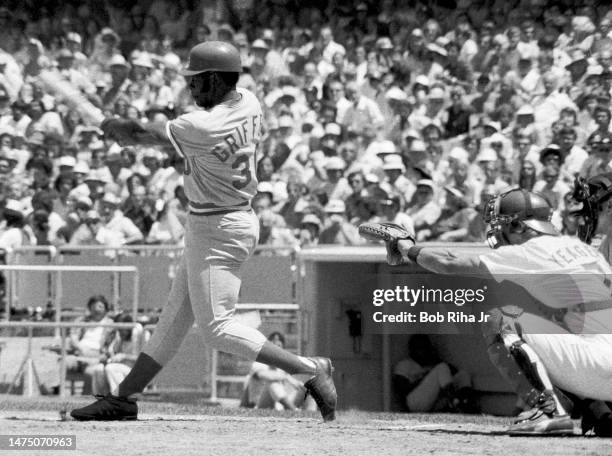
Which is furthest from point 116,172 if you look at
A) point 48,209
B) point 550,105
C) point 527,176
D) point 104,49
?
point 527,176

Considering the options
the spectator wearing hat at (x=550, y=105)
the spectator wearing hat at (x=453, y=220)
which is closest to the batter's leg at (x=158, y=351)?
the spectator wearing hat at (x=453, y=220)

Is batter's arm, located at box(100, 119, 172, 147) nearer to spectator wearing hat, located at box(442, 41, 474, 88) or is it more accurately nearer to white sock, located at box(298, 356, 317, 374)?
white sock, located at box(298, 356, 317, 374)

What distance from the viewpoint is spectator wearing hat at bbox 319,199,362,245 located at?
467 inches

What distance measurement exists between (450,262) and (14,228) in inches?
324

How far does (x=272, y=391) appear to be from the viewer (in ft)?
31.1

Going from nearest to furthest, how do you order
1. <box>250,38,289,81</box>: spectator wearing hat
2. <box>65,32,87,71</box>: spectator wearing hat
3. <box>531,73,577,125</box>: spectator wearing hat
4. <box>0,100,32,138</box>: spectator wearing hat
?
<box>531,73,577,125</box>: spectator wearing hat → <box>0,100,32,138</box>: spectator wearing hat → <box>250,38,289,81</box>: spectator wearing hat → <box>65,32,87,71</box>: spectator wearing hat

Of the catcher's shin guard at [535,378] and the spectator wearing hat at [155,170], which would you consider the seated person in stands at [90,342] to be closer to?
the spectator wearing hat at [155,170]

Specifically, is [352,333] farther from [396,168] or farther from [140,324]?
[396,168]

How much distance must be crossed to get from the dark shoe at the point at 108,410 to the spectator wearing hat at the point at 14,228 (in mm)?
6224

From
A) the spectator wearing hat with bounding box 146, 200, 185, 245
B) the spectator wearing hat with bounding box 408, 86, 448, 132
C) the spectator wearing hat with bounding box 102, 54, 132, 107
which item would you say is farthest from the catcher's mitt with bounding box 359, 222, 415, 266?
the spectator wearing hat with bounding box 102, 54, 132, 107

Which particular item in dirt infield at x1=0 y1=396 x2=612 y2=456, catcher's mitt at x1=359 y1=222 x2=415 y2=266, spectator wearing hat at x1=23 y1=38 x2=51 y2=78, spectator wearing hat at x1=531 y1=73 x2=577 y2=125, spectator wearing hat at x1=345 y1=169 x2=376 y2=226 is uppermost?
spectator wearing hat at x1=23 y1=38 x2=51 y2=78

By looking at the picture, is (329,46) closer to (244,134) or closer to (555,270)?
(244,134)

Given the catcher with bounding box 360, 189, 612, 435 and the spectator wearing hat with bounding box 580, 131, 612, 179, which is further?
the spectator wearing hat with bounding box 580, 131, 612, 179

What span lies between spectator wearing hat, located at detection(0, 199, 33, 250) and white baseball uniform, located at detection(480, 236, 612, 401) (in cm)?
782
